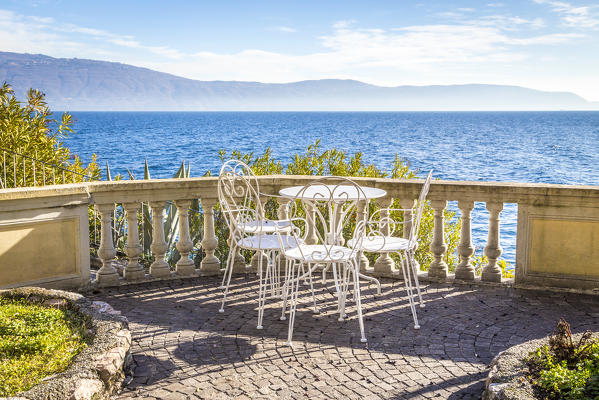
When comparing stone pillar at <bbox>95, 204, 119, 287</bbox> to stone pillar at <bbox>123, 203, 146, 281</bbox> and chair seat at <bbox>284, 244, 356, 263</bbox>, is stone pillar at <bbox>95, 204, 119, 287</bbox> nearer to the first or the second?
stone pillar at <bbox>123, 203, 146, 281</bbox>

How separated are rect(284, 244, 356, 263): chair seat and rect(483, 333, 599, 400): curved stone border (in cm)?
140

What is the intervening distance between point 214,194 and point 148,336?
1943mm

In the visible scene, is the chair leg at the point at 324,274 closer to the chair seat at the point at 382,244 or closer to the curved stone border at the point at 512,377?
the chair seat at the point at 382,244

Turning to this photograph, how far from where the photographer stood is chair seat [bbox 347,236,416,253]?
4.71 m

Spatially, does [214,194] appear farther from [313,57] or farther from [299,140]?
[313,57]

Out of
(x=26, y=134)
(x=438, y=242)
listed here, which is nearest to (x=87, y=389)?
(x=438, y=242)

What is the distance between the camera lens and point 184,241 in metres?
5.97

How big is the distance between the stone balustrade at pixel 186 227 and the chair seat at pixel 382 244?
102cm

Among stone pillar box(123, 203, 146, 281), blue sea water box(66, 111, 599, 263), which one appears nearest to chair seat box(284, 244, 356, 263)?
stone pillar box(123, 203, 146, 281)

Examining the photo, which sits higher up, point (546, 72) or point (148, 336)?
point (546, 72)

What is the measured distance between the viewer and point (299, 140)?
222 feet

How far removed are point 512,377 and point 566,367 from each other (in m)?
0.31

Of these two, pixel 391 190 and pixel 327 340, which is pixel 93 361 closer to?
pixel 327 340

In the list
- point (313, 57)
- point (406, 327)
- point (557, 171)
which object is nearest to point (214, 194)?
point (406, 327)
